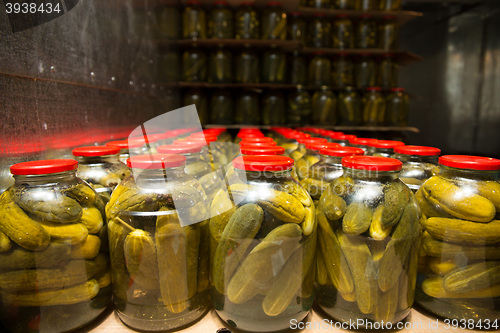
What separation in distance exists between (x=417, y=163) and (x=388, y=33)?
2890 millimetres

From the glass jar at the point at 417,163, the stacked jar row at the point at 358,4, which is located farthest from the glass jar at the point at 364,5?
the glass jar at the point at 417,163

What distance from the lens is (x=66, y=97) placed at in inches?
51.1

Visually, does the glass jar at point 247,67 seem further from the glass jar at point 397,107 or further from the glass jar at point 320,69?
the glass jar at point 397,107

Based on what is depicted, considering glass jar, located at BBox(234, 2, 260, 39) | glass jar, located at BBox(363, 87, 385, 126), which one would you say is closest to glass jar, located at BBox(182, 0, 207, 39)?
glass jar, located at BBox(234, 2, 260, 39)

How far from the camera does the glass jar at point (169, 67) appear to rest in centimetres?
294

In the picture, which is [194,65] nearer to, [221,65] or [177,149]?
[221,65]

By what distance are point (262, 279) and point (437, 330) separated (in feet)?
1.49

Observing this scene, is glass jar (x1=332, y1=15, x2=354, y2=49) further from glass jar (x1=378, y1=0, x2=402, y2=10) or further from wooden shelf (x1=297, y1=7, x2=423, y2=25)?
glass jar (x1=378, y1=0, x2=402, y2=10)

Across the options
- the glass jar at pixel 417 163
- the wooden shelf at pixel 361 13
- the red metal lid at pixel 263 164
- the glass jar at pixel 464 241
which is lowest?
the glass jar at pixel 464 241

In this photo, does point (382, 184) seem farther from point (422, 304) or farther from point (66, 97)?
point (66, 97)

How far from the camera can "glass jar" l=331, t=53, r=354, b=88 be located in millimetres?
3461

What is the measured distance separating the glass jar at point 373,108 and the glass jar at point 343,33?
0.55 meters

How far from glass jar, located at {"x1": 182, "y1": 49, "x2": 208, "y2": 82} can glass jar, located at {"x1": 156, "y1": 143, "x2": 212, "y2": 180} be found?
236 centimetres

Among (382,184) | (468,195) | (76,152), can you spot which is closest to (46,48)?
(76,152)
